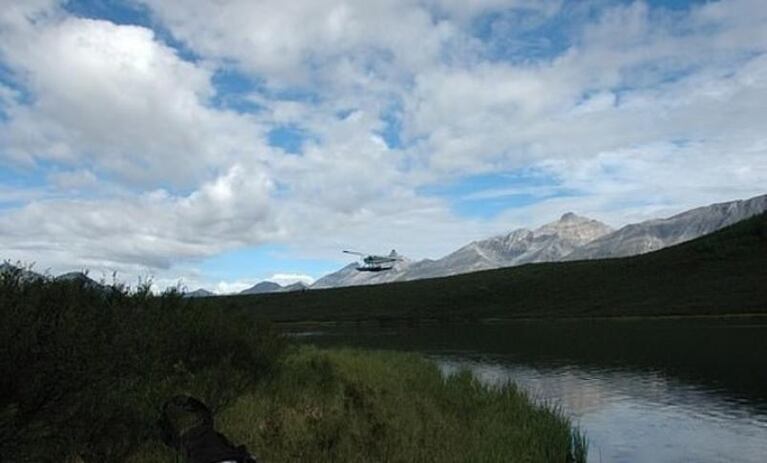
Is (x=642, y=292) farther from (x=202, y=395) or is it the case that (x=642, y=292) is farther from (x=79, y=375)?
(x=79, y=375)

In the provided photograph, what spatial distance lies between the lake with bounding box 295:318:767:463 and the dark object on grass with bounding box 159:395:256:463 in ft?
41.9

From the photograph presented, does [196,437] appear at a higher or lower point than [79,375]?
lower

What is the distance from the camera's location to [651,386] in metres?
40.7

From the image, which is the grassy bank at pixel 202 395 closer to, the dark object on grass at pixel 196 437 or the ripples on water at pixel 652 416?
the dark object on grass at pixel 196 437

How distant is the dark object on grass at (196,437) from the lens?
12305 mm

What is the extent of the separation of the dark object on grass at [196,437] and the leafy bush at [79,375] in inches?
20.3

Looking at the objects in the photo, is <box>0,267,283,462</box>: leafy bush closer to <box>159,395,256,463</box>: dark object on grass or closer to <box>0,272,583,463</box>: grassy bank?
<box>0,272,583,463</box>: grassy bank

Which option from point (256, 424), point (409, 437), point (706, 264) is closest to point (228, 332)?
point (256, 424)

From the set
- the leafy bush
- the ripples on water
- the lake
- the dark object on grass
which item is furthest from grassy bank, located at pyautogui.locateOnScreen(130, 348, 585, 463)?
the ripples on water

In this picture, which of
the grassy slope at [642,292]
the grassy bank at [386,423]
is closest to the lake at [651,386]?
the grassy bank at [386,423]

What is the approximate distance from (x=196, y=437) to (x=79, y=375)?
131 inches

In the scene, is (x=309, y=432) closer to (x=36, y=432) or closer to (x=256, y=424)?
(x=256, y=424)

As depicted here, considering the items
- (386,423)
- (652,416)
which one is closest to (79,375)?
(386,423)

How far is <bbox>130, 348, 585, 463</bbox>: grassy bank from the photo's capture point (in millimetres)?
16625
